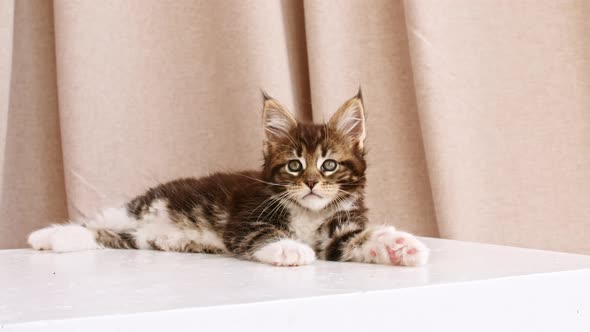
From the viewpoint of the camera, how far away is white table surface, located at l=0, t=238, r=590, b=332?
58 cm

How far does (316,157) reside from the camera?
1203 millimetres

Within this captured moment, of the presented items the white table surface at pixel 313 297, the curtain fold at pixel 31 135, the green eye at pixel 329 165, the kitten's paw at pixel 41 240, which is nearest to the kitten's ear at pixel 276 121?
the green eye at pixel 329 165

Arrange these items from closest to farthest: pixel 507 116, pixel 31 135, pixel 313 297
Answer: pixel 313 297 → pixel 507 116 → pixel 31 135

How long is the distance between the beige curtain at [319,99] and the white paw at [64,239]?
0.37m

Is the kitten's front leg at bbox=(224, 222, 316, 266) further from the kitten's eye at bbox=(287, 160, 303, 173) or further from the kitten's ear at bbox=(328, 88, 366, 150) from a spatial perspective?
the kitten's ear at bbox=(328, 88, 366, 150)

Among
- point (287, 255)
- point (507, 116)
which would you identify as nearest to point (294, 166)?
point (287, 255)

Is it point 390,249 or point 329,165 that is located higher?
point 329,165

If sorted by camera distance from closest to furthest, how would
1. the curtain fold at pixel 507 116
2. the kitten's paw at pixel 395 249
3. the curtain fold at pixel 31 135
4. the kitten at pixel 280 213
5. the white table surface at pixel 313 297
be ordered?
1. the white table surface at pixel 313 297
2. the kitten's paw at pixel 395 249
3. the kitten at pixel 280 213
4. the curtain fold at pixel 507 116
5. the curtain fold at pixel 31 135

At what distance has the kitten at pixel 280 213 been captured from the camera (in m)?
1.10

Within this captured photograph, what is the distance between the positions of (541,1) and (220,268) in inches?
49.9

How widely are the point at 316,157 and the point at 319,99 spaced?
473mm

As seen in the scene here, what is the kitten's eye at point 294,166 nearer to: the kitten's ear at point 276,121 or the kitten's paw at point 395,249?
the kitten's ear at point 276,121

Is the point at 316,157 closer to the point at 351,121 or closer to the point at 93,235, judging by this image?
the point at 351,121

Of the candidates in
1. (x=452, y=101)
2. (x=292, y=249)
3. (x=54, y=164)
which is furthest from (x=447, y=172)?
(x=54, y=164)
